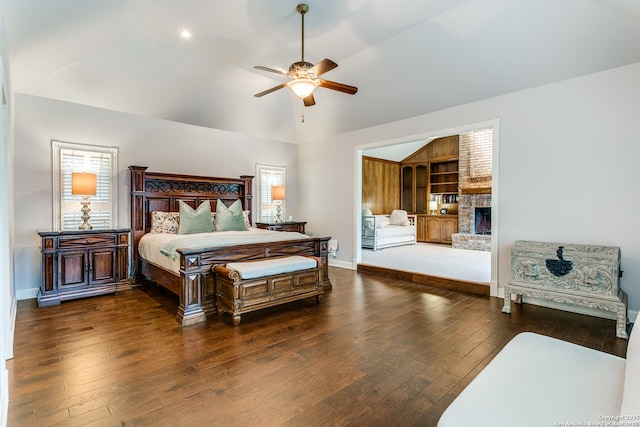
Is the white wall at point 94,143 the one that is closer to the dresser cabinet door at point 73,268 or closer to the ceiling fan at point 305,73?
the dresser cabinet door at point 73,268

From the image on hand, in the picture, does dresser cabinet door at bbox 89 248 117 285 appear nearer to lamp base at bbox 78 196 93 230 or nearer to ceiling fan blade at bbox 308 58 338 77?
lamp base at bbox 78 196 93 230

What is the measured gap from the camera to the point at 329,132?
639 cm

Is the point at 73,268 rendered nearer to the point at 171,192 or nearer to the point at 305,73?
the point at 171,192

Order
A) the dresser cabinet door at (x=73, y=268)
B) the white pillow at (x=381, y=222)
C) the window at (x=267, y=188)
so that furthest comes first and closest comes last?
the white pillow at (x=381, y=222)
the window at (x=267, y=188)
the dresser cabinet door at (x=73, y=268)

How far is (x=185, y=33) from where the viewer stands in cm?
388

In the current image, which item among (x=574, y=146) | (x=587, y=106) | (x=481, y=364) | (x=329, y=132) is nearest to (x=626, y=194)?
(x=574, y=146)

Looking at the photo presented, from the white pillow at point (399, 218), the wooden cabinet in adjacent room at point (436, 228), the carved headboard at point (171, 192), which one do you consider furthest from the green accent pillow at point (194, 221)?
the wooden cabinet in adjacent room at point (436, 228)

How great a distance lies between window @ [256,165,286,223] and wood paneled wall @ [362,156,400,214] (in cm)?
354

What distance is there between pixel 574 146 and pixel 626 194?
71 cm

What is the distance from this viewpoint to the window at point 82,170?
4328 mm

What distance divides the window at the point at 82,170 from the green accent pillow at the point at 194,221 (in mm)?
1035

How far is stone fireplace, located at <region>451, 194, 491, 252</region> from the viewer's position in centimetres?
825

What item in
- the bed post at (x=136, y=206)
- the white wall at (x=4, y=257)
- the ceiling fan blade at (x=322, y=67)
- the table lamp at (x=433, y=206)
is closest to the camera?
the white wall at (x=4, y=257)

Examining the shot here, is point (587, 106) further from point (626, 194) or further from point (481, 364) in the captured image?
point (481, 364)
